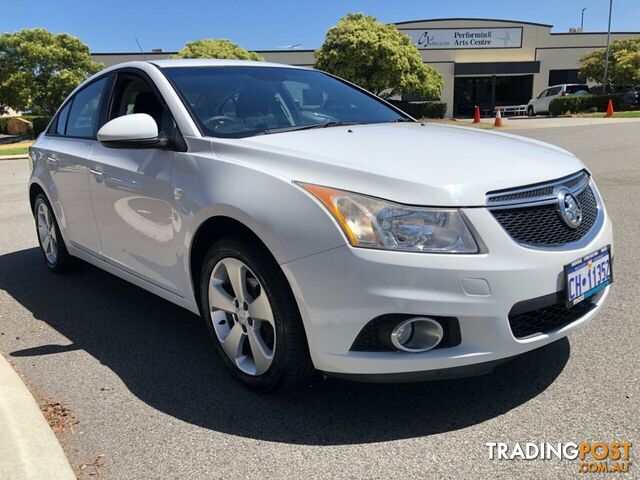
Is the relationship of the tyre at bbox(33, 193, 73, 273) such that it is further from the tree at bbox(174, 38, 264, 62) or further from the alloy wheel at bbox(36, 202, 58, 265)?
the tree at bbox(174, 38, 264, 62)

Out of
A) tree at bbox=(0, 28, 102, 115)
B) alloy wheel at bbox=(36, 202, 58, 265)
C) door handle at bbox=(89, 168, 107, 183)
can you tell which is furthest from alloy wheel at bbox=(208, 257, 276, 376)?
tree at bbox=(0, 28, 102, 115)

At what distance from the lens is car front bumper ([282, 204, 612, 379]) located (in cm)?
224

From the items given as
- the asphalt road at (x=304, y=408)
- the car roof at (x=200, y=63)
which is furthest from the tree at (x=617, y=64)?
the car roof at (x=200, y=63)

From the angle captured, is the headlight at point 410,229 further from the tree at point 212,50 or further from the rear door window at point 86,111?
the tree at point 212,50

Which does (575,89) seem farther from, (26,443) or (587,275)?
Result: (26,443)

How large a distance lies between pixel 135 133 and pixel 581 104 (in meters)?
32.1

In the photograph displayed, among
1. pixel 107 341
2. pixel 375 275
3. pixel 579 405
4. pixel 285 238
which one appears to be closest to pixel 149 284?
pixel 107 341

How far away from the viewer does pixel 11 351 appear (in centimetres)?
359

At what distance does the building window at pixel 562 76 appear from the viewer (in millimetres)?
43312

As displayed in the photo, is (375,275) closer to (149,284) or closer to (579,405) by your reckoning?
(579,405)

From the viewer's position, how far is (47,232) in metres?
5.08

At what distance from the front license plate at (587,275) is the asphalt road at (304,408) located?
1.69 ft

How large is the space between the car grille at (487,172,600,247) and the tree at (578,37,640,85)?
122 feet

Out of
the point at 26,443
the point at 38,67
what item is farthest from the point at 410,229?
the point at 38,67
